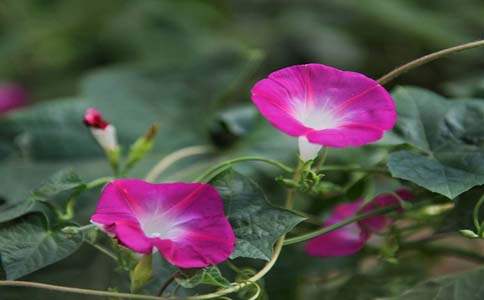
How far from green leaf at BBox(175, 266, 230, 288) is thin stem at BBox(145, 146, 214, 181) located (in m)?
0.25

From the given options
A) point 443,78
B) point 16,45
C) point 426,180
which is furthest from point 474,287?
point 16,45

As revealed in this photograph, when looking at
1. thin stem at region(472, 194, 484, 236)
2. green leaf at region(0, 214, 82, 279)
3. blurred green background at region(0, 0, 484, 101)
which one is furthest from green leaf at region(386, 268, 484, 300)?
blurred green background at region(0, 0, 484, 101)

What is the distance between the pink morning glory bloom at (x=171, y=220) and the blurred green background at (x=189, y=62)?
239 millimetres

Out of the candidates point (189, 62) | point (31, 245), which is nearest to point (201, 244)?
point (31, 245)

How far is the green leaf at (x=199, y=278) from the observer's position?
47 centimetres

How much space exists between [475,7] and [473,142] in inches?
41.0

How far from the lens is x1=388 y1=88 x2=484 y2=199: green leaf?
0.52 metres

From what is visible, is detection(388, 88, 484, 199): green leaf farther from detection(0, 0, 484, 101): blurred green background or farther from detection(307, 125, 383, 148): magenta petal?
detection(0, 0, 484, 101): blurred green background

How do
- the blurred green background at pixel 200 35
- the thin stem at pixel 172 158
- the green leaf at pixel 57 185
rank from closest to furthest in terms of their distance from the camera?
the green leaf at pixel 57 185
the thin stem at pixel 172 158
the blurred green background at pixel 200 35

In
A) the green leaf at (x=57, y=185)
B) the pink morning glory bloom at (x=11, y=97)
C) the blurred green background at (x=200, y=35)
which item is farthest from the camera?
the blurred green background at (x=200, y=35)

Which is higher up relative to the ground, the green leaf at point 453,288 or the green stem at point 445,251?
the green leaf at point 453,288

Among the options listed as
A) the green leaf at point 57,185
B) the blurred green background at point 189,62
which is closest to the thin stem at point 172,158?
the blurred green background at point 189,62

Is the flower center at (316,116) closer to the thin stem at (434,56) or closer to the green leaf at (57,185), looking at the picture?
the thin stem at (434,56)

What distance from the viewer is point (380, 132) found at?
471 mm
